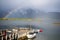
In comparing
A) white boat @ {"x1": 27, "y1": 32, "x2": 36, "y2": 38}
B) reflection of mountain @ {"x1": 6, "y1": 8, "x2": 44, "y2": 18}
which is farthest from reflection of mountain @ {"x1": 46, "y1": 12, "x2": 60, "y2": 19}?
white boat @ {"x1": 27, "y1": 32, "x2": 36, "y2": 38}

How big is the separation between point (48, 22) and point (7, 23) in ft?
1.80

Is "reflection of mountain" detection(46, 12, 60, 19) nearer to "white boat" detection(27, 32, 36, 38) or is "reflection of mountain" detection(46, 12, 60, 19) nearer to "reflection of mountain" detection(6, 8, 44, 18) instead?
"reflection of mountain" detection(6, 8, 44, 18)

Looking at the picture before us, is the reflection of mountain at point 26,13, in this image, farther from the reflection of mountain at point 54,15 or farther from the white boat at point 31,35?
the white boat at point 31,35

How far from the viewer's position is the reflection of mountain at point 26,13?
4.24 ft

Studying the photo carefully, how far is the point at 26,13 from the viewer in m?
1.29

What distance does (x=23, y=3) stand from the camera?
130cm

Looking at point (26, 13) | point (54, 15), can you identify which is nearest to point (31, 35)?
point (26, 13)

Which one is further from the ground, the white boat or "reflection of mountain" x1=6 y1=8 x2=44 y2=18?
"reflection of mountain" x1=6 y1=8 x2=44 y2=18

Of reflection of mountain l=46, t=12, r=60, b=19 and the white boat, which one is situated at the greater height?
reflection of mountain l=46, t=12, r=60, b=19

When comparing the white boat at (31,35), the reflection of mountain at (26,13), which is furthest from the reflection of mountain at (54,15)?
the white boat at (31,35)

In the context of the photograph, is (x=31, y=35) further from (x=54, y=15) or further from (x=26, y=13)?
(x=54, y=15)

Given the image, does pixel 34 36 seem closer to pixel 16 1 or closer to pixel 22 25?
pixel 22 25

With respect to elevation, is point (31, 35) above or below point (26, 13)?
below

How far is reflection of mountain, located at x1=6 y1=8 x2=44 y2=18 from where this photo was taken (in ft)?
4.24
